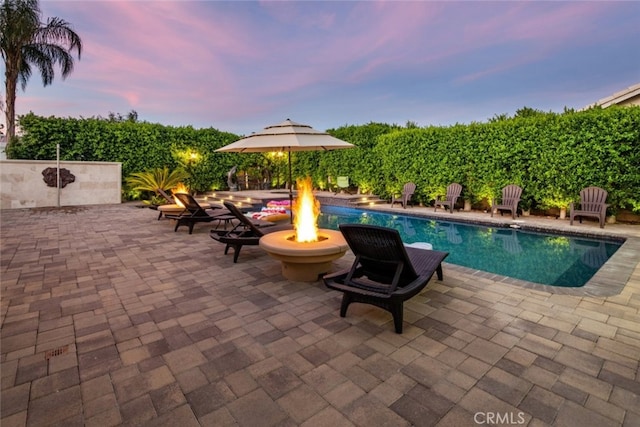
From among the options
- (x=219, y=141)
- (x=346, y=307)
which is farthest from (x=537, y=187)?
(x=219, y=141)

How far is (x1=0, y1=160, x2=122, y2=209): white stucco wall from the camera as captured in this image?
11.9m

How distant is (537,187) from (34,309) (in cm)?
1265

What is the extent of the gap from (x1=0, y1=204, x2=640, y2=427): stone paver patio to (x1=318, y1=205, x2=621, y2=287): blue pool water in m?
1.06

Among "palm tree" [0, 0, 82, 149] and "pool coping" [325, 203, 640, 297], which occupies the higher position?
"palm tree" [0, 0, 82, 149]

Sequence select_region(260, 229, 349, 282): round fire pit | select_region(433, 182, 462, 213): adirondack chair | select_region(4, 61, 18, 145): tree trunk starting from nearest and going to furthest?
1. select_region(260, 229, 349, 282): round fire pit
2. select_region(433, 182, 462, 213): adirondack chair
3. select_region(4, 61, 18, 145): tree trunk

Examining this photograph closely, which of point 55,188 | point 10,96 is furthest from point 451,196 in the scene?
point 10,96

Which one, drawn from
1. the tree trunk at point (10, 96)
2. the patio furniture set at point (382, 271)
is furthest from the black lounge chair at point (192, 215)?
the tree trunk at point (10, 96)

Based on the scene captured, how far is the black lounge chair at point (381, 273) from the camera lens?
2.98 m

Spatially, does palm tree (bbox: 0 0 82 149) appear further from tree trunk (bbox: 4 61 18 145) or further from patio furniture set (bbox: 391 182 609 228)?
patio furniture set (bbox: 391 182 609 228)

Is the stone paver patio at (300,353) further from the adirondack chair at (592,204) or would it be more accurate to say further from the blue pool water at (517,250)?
the adirondack chair at (592,204)

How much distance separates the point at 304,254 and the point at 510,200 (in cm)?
937

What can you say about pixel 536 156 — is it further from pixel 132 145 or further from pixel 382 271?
pixel 132 145

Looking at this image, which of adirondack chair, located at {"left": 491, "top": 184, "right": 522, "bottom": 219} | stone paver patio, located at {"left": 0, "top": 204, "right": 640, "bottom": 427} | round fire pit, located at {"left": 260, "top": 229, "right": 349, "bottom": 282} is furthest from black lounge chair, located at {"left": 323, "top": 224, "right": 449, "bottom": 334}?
adirondack chair, located at {"left": 491, "top": 184, "right": 522, "bottom": 219}

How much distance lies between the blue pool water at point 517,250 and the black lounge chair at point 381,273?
323 centimetres
